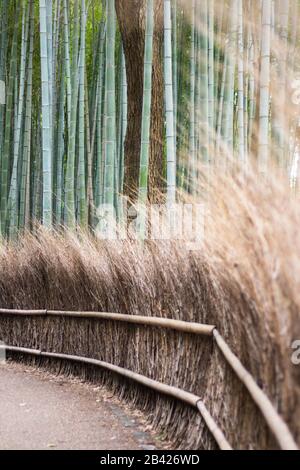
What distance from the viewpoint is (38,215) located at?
45.4ft

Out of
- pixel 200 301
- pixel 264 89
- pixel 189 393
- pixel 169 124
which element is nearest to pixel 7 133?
pixel 169 124

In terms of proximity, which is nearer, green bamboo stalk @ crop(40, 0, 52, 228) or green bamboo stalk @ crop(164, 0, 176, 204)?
green bamboo stalk @ crop(164, 0, 176, 204)

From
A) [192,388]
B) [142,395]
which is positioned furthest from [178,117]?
[192,388]

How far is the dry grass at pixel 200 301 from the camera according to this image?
278 cm

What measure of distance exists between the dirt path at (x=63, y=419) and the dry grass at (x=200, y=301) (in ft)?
0.54

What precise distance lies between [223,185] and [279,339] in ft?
3.29

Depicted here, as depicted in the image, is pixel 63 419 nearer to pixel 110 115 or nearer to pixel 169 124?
pixel 169 124

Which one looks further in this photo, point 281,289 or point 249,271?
point 249,271

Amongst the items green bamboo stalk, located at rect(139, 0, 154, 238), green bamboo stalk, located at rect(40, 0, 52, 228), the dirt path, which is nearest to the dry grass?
the dirt path

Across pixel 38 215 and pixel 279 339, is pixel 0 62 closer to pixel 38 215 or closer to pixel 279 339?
pixel 38 215

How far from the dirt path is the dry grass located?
17 centimetres

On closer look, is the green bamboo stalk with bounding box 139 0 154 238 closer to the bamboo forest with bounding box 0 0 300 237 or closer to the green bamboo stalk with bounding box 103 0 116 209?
the bamboo forest with bounding box 0 0 300 237

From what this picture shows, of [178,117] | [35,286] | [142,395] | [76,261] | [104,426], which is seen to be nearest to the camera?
[104,426]

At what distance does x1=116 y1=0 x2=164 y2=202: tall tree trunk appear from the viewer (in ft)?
28.8
